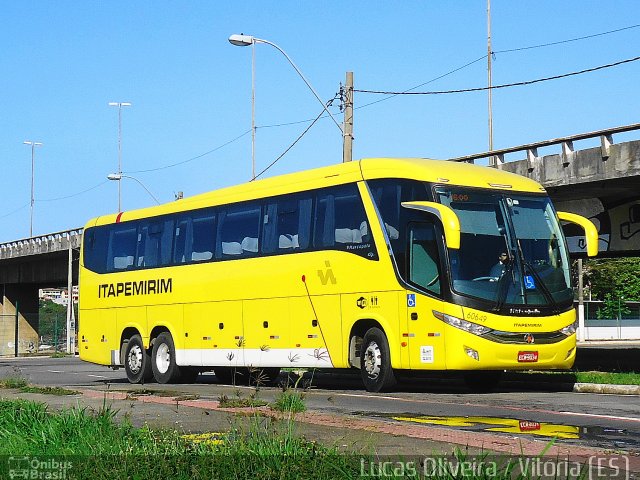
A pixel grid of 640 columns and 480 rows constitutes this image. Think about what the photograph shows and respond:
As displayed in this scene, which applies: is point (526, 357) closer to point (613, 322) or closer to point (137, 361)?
point (137, 361)

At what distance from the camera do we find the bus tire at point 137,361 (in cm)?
2514

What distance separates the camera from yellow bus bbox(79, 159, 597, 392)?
17.8 meters

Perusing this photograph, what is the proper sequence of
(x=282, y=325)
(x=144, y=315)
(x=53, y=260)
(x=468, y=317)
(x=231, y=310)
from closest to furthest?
(x=468, y=317) < (x=282, y=325) < (x=231, y=310) < (x=144, y=315) < (x=53, y=260)

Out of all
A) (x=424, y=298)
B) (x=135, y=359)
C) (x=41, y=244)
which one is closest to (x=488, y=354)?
(x=424, y=298)

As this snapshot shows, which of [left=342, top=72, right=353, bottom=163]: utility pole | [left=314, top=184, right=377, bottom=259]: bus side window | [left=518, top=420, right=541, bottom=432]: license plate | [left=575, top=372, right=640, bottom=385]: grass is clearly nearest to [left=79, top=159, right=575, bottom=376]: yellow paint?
[left=314, top=184, right=377, bottom=259]: bus side window

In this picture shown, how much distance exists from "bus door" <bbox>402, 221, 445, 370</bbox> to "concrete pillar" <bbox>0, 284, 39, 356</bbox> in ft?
221

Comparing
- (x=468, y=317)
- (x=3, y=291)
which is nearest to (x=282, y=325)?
(x=468, y=317)

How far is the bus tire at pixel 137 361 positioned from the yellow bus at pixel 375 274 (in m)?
0.84

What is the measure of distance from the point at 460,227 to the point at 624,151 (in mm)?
9828

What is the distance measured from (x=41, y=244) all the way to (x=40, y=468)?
6611 centimetres

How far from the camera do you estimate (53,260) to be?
7662 centimetres

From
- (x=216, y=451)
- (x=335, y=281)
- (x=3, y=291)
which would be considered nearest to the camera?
(x=216, y=451)

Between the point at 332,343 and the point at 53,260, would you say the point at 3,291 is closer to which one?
the point at 53,260

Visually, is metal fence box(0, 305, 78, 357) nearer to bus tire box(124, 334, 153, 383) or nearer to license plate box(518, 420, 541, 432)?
bus tire box(124, 334, 153, 383)
